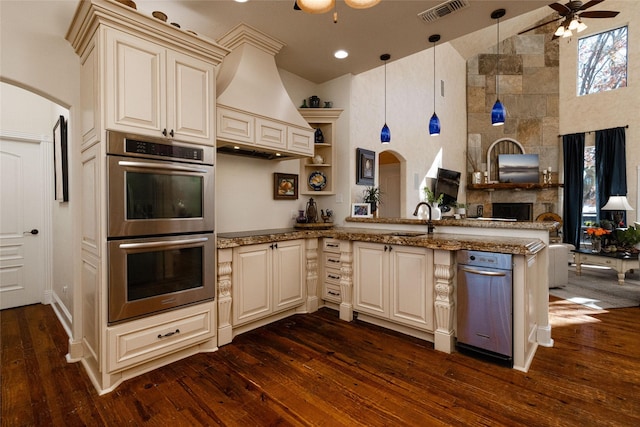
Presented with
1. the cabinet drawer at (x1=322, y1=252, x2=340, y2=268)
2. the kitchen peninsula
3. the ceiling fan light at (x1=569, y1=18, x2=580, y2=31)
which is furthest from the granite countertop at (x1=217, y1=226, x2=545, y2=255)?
the ceiling fan light at (x1=569, y1=18, x2=580, y2=31)

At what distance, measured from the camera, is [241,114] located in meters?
2.90

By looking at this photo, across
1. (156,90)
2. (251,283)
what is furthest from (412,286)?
(156,90)

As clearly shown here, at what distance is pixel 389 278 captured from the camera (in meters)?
2.99

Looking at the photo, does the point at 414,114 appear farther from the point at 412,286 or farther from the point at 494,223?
the point at 412,286

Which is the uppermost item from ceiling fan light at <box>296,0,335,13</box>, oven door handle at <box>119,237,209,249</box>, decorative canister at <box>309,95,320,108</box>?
decorative canister at <box>309,95,320,108</box>

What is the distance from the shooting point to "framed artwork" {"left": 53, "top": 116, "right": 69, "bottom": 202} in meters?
3.08

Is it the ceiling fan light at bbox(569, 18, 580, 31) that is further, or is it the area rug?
the ceiling fan light at bbox(569, 18, 580, 31)

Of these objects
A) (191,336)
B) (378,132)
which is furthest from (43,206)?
Answer: (378,132)

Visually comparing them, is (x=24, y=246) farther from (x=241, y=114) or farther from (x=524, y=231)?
(x=524, y=231)

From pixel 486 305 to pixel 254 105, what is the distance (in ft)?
8.80

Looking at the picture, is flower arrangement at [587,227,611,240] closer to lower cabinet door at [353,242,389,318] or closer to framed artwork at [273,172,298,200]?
lower cabinet door at [353,242,389,318]

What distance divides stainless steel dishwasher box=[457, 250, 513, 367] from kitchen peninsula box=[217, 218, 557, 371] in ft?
0.19

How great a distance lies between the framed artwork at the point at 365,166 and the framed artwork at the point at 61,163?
3255 millimetres

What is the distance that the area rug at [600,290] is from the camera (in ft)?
12.8
